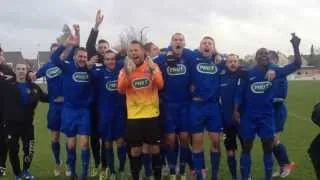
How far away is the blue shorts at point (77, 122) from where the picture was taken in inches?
383

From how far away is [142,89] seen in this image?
8766mm

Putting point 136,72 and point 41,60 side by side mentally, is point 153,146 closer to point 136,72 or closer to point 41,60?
point 136,72

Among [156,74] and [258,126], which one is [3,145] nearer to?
[156,74]

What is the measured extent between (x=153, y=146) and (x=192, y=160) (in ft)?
3.55

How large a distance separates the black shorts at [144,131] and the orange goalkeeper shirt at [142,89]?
8 cm

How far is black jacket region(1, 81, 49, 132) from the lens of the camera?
10203 millimetres

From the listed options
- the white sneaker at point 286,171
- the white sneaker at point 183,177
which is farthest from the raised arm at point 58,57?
the white sneaker at point 286,171

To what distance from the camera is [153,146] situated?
29.1ft

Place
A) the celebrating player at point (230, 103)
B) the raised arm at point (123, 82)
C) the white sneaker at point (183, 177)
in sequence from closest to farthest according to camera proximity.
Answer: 1. the raised arm at point (123, 82)
2. the white sneaker at point (183, 177)
3. the celebrating player at point (230, 103)

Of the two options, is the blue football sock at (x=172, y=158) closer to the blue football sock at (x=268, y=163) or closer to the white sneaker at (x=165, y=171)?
the white sneaker at (x=165, y=171)

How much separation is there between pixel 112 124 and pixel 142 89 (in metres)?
1.52

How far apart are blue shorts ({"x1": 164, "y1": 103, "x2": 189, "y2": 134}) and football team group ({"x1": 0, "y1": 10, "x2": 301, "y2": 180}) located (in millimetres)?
18

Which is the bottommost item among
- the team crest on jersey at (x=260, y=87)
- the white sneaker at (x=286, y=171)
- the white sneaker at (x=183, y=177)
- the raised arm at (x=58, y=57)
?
the white sneaker at (x=286, y=171)

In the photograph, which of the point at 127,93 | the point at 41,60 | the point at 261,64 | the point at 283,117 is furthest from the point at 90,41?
the point at 41,60
